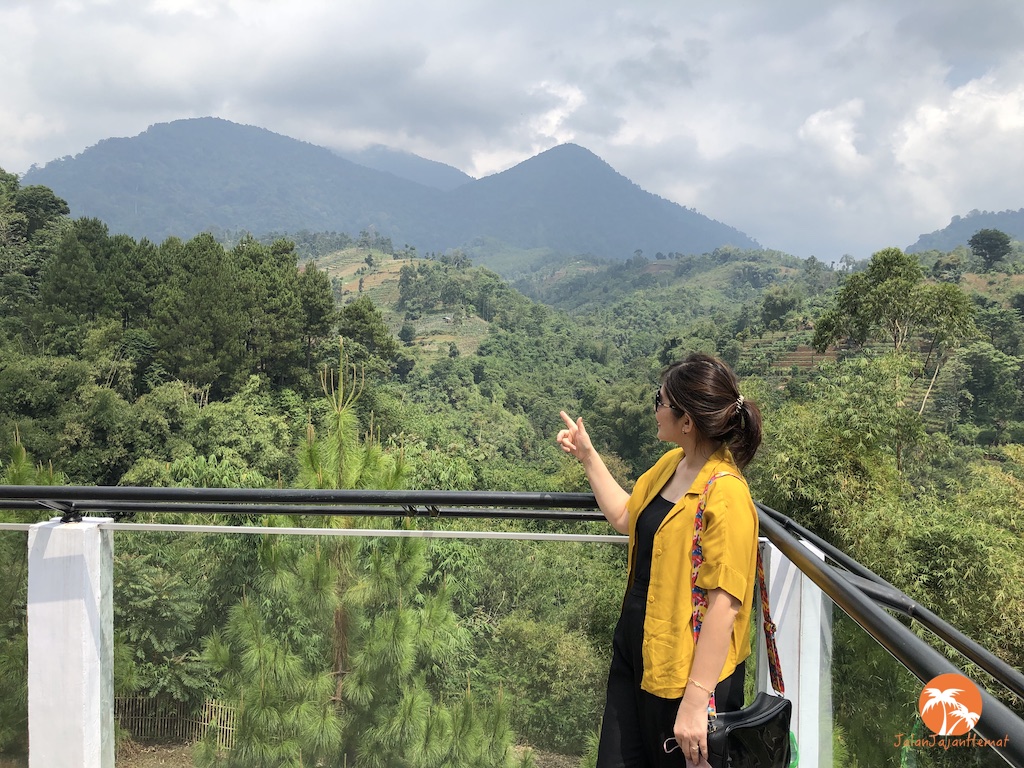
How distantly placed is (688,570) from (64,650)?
4.13 feet

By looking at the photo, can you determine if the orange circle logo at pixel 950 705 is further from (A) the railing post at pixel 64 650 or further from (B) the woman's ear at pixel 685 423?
(A) the railing post at pixel 64 650

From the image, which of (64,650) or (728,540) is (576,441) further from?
(64,650)

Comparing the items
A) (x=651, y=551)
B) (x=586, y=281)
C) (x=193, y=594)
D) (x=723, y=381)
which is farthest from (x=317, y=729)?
(x=586, y=281)

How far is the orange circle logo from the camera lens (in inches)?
28.4

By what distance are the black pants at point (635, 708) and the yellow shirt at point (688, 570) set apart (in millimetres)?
32

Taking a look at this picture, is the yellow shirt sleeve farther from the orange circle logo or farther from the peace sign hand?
the peace sign hand

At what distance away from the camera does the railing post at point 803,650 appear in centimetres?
133

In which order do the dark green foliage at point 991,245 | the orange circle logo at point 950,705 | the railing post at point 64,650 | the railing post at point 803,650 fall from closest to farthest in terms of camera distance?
the orange circle logo at point 950,705
the railing post at point 803,650
the railing post at point 64,650
the dark green foliage at point 991,245

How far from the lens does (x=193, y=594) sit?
1.58 meters

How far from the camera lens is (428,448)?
3094cm

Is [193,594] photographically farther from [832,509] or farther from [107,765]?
[832,509]

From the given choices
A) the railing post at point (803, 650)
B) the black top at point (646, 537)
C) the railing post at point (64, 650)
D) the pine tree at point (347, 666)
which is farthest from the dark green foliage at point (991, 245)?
the railing post at point (64, 650)

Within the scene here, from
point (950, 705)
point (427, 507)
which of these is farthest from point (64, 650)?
point (950, 705)

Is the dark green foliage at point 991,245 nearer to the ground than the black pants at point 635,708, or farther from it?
farther from it
